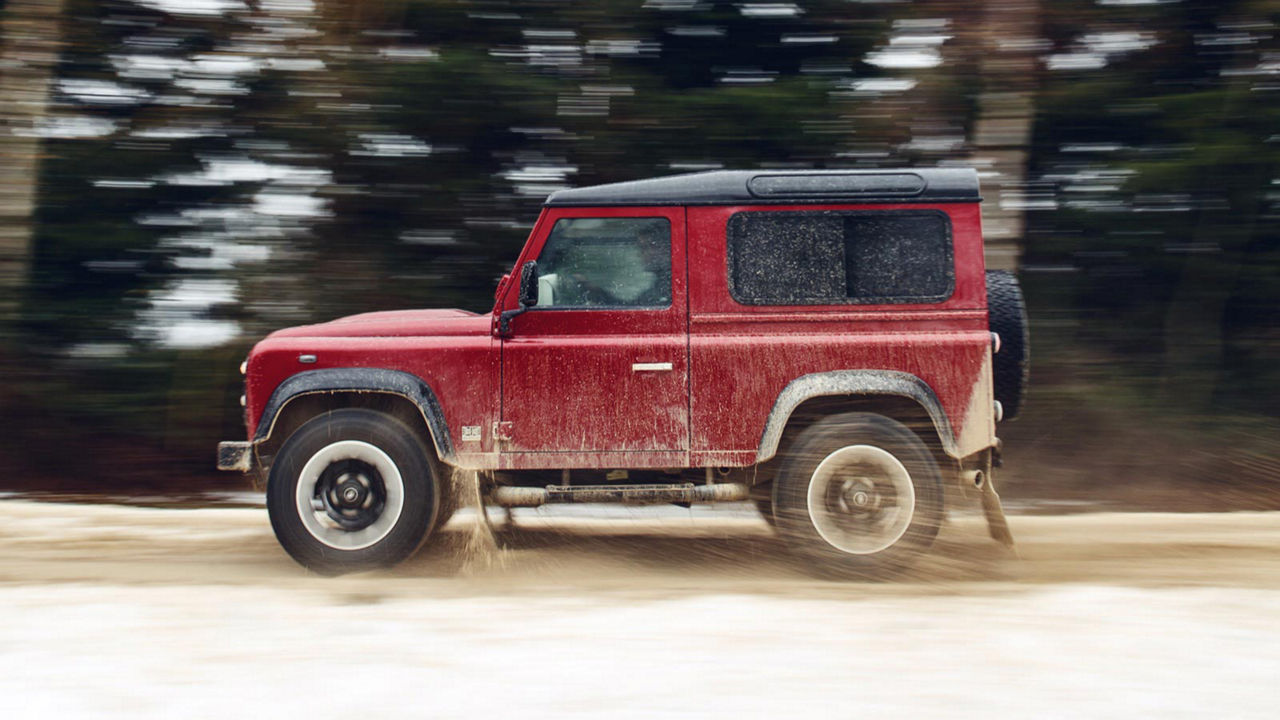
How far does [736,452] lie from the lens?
5.41 metres

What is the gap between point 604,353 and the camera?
5414 millimetres

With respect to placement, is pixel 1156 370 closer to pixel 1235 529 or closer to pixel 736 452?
pixel 1235 529

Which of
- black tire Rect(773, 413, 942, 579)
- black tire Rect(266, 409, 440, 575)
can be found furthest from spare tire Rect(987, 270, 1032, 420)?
black tire Rect(266, 409, 440, 575)

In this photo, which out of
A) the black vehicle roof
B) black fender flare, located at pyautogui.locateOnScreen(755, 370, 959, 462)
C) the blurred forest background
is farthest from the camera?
the blurred forest background

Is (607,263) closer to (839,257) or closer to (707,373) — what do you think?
(707,373)

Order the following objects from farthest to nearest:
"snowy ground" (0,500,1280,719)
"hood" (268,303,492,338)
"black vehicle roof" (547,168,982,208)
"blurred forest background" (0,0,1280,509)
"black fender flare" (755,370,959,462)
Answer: "blurred forest background" (0,0,1280,509) → "hood" (268,303,492,338) → "black vehicle roof" (547,168,982,208) → "black fender flare" (755,370,959,462) → "snowy ground" (0,500,1280,719)

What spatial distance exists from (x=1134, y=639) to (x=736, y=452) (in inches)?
80.6

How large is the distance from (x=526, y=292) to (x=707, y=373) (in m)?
1.02

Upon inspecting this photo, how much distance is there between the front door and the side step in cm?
14

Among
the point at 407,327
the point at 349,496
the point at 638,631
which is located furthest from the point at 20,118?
the point at 638,631

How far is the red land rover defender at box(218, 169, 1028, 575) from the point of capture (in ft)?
17.6

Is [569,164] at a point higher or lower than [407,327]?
higher

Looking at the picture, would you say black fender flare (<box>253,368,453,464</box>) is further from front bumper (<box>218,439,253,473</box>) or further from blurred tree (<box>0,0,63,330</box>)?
blurred tree (<box>0,0,63,330</box>)

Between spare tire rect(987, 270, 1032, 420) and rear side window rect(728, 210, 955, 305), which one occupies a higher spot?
rear side window rect(728, 210, 955, 305)
